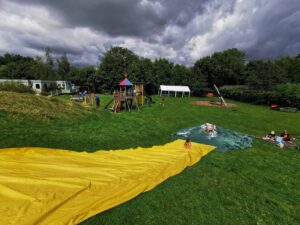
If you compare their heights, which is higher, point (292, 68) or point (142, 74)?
point (292, 68)

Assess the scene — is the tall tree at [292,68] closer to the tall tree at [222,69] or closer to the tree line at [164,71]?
the tree line at [164,71]

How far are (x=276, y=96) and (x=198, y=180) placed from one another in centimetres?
2641

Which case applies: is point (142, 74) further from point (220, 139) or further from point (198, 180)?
point (198, 180)

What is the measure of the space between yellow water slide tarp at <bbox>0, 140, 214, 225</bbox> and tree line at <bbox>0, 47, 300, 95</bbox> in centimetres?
3126

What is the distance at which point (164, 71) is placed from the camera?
42.3 meters

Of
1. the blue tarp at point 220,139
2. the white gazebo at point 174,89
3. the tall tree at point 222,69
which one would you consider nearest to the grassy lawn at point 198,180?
the blue tarp at point 220,139

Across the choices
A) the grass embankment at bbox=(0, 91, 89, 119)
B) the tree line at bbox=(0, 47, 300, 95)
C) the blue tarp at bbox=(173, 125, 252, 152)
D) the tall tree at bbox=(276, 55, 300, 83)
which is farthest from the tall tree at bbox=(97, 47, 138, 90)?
the tall tree at bbox=(276, 55, 300, 83)

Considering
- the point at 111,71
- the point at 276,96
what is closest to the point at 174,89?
the point at 276,96

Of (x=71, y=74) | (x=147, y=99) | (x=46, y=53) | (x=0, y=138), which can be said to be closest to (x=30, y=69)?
(x=46, y=53)

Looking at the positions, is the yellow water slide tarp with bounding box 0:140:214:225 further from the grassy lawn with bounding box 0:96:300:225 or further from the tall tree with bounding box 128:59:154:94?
the tall tree with bounding box 128:59:154:94

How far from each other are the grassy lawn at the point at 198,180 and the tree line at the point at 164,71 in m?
28.4

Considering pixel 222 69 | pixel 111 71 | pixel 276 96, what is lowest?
pixel 276 96

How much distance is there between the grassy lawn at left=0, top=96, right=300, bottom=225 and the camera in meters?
3.84

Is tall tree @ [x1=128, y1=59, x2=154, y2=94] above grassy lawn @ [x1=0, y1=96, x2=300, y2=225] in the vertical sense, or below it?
above
